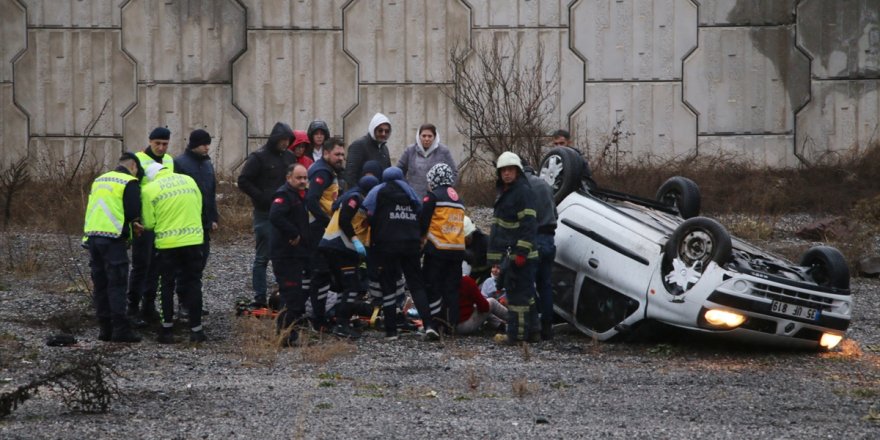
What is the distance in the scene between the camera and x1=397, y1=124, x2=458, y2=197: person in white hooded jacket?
1320 centimetres

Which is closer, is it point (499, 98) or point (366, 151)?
point (366, 151)

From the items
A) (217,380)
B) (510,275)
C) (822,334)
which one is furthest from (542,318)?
(217,380)

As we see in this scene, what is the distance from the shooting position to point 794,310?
10281mm

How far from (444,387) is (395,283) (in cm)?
262

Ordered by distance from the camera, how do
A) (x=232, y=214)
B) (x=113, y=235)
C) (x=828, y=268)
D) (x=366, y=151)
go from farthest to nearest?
(x=232, y=214) < (x=366, y=151) < (x=113, y=235) < (x=828, y=268)

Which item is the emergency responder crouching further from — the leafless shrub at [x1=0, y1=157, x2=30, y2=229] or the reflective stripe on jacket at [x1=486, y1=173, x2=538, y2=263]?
the leafless shrub at [x1=0, y1=157, x2=30, y2=229]

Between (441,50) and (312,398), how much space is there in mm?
12834

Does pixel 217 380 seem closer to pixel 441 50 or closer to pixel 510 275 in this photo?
pixel 510 275

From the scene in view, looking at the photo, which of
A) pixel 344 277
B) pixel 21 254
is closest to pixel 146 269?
pixel 344 277

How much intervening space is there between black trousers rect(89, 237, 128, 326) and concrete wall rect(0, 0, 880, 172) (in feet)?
31.8

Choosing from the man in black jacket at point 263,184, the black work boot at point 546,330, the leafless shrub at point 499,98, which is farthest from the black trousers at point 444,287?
the leafless shrub at point 499,98

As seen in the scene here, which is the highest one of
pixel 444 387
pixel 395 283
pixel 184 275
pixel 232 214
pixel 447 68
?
pixel 447 68

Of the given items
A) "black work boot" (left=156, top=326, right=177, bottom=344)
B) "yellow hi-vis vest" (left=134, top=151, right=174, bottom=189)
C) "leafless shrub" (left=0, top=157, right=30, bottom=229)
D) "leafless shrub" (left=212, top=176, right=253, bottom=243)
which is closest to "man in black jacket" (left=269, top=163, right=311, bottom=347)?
"black work boot" (left=156, top=326, right=177, bottom=344)

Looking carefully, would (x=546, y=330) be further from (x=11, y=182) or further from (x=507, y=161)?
(x=11, y=182)
